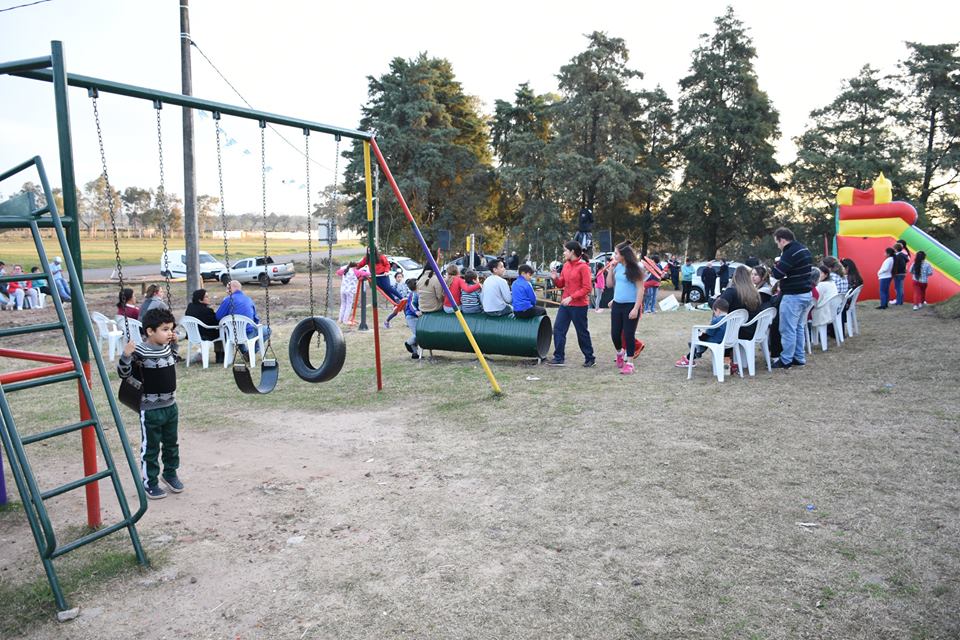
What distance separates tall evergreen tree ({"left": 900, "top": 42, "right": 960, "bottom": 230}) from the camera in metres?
30.7

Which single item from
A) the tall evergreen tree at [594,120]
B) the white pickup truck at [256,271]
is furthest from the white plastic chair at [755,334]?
the tall evergreen tree at [594,120]

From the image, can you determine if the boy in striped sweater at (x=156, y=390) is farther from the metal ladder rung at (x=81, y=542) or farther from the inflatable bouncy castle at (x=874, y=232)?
the inflatable bouncy castle at (x=874, y=232)

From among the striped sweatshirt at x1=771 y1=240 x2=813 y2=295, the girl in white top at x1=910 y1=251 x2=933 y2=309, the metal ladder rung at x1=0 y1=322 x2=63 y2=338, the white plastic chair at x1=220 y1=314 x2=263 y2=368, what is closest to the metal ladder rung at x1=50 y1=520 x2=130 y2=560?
the metal ladder rung at x1=0 y1=322 x2=63 y2=338

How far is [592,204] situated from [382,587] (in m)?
35.4

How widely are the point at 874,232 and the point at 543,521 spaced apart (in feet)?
54.2

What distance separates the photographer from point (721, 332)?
29.0ft

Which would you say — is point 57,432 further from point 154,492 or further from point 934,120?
point 934,120

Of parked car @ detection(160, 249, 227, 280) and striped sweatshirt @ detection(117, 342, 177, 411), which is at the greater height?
parked car @ detection(160, 249, 227, 280)

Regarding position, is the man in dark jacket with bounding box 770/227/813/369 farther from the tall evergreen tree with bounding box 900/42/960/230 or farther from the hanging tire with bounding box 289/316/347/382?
the tall evergreen tree with bounding box 900/42/960/230

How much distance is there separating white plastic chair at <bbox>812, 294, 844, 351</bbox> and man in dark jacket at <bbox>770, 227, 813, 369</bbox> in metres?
1.17

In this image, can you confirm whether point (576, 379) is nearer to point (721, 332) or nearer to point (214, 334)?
point (721, 332)

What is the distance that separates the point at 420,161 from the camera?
39750 millimetres

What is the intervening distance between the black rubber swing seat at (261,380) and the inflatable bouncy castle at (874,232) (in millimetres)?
15770

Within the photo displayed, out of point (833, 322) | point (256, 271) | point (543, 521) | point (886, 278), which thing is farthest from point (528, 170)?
point (543, 521)
